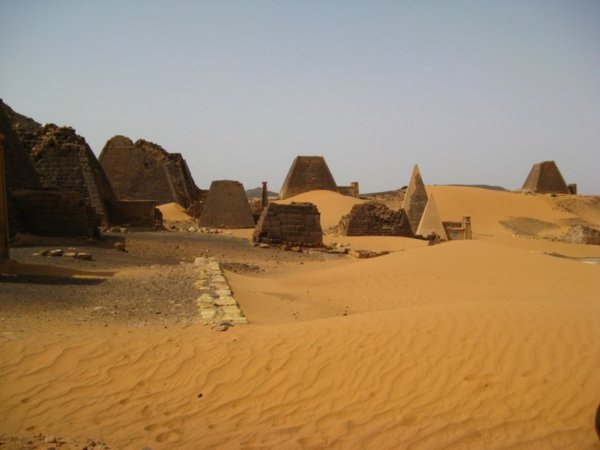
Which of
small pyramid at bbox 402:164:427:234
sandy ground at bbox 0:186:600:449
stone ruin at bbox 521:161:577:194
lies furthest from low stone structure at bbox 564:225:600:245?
sandy ground at bbox 0:186:600:449

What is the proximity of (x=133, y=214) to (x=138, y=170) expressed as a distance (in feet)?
35.6

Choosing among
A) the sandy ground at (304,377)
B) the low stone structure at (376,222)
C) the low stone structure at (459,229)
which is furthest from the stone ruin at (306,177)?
the sandy ground at (304,377)

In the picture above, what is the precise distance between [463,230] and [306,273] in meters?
Answer: 11.4

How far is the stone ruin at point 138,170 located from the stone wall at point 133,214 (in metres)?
9.93

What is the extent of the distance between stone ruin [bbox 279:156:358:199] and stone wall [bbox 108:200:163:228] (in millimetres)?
14708

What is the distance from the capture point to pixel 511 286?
938 centimetres

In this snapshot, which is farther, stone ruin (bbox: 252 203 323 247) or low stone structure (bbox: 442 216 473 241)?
low stone structure (bbox: 442 216 473 241)

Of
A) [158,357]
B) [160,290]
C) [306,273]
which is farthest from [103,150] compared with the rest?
[158,357]

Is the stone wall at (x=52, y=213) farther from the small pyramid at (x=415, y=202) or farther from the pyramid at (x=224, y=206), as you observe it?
the small pyramid at (x=415, y=202)

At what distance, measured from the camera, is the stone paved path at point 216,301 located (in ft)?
20.6

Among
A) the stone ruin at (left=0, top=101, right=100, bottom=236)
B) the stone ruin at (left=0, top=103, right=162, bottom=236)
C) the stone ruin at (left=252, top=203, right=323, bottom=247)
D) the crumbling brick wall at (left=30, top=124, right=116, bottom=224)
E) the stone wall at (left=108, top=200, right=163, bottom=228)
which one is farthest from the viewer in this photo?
the stone wall at (left=108, top=200, right=163, bottom=228)

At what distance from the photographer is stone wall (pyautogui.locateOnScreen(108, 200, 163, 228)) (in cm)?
2238

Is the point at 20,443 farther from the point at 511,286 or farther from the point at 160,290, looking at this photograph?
the point at 511,286

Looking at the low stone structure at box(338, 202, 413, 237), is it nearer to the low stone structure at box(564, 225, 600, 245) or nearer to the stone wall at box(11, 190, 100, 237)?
the low stone structure at box(564, 225, 600, 245)
